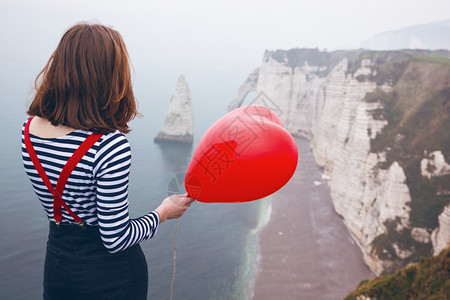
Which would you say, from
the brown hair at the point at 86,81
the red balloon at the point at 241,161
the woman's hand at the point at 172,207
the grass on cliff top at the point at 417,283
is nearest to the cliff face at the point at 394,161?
the grass on cliff top at the point at 417,283

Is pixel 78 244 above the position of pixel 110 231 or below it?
below

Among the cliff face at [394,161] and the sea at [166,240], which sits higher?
the cliff face at [394,161]

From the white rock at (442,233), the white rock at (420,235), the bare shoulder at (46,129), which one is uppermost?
the bare shoulder at (46,129)

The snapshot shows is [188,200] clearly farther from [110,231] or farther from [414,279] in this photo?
[414,279]

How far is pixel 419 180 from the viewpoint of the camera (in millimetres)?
14273

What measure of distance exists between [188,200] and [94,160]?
106 centimetres

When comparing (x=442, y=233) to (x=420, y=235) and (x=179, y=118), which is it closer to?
(x=420, y=235)

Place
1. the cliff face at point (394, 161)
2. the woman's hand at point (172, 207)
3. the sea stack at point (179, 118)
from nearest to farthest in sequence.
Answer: the woman's hand at point (172, 207) → the cliff face at point (394, 161) → the sea stack at point (179, 118)

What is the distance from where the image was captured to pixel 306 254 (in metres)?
17.4

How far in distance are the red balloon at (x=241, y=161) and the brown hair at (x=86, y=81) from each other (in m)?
1.22

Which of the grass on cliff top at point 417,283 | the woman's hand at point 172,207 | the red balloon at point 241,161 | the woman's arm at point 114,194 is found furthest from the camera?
the grass on cliff top at point 417,283

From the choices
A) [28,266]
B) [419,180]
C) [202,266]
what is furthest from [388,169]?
[28,266]

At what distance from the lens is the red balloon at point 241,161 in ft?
9.22

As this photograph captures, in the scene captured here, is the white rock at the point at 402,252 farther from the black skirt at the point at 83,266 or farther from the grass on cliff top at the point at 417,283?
the black skirt at the point at 83,266
